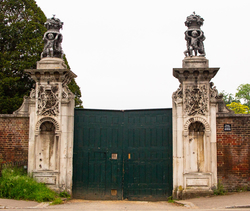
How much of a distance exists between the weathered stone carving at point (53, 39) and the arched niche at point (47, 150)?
2.52 meters

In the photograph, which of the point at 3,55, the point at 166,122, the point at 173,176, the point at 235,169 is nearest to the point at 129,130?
the point at 166,122

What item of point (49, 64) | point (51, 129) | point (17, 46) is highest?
point (17, 46)

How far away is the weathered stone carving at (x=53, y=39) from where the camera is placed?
11.7 metres

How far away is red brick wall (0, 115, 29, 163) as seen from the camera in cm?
1130

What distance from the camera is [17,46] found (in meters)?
19.5

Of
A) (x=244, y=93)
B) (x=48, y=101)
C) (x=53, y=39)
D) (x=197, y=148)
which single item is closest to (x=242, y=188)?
(x=197, y=148)

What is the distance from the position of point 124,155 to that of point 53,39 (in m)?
4.90

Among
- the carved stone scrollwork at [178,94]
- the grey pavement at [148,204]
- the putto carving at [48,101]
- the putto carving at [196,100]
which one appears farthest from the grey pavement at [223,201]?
the putto carving at [48,101]

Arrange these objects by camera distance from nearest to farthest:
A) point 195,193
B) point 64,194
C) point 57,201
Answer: point 57,201 → point 195,193 → point 64,194

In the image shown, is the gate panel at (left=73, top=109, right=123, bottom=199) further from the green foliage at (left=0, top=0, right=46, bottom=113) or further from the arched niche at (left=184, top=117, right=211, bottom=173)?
the green foliage at (left=0, top=0, right=46, bottom=113)

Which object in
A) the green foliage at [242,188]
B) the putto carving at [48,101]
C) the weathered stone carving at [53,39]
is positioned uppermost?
the weathered stone carving at [53,39]

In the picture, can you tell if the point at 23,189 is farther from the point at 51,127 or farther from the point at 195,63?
the point at 195,63

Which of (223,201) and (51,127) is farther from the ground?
(51,127)

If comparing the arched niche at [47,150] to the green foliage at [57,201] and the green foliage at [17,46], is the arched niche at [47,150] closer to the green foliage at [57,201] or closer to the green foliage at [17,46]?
the green foliage at [57,201]
